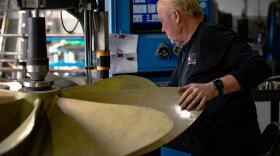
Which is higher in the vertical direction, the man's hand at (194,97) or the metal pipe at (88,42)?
the metal pipe at (88,42)

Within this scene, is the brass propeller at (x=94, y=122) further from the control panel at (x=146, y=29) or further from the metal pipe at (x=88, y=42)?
the control panel at (x=146, y=29)

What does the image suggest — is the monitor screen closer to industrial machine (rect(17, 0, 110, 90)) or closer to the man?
industrial machine (rect(17, 0, 110, 90))

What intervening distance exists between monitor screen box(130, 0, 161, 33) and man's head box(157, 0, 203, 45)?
0.49 meters

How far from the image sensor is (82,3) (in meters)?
1.53

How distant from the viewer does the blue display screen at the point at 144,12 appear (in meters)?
2.18

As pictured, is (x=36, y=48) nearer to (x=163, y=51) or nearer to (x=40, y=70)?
(x=40, y=70)

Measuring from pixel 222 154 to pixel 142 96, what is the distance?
23.1 inches

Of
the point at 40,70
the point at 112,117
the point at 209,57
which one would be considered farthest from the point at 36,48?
the point at 209,57

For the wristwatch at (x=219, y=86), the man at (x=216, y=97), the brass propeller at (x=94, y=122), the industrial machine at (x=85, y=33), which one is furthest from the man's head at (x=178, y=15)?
the brass propeller at (x=94, y=122)

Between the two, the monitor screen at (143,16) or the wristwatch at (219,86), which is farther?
the monitor screen at (143,16)

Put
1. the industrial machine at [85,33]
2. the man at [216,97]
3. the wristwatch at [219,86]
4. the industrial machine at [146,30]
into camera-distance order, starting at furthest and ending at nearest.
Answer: the industrial machine at [146,30], the man at [216,97], the wristwatch at [219,86], the industrial machine at [85,33]

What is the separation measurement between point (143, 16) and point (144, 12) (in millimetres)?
21

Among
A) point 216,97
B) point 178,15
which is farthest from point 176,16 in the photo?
point 216,97

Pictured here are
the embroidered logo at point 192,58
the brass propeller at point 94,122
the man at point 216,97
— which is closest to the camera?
the brass propeller at point 94,122
